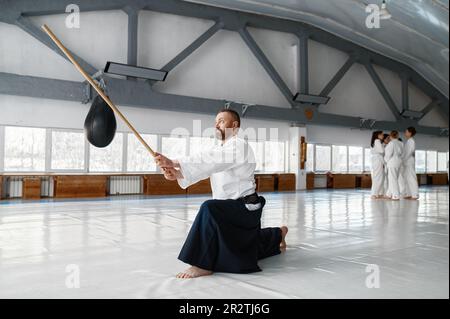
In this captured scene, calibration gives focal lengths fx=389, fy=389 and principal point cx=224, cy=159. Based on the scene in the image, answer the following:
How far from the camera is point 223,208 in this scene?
262 cm

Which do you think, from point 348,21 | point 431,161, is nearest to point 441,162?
point 431,161

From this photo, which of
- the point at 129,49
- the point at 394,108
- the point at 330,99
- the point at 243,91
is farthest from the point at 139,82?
the point at 394,108

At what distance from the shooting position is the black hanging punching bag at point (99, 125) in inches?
137

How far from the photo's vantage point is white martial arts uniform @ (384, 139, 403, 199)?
876 centimetres

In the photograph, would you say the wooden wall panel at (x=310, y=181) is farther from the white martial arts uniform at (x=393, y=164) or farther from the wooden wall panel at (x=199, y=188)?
the white martial arts uniform at (x=393, y=164)

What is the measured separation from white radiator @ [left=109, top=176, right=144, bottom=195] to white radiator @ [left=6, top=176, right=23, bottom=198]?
2.10 m

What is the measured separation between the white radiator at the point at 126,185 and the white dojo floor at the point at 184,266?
14.7ft

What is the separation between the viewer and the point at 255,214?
2.77 m

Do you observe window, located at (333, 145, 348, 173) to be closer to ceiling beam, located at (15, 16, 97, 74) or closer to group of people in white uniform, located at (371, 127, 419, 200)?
group of people in white uniform, located at (371, 127, 419, 200)

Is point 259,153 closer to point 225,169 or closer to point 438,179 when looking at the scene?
point 225,169

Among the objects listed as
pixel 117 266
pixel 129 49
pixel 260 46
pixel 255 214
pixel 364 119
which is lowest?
pixel 117 266

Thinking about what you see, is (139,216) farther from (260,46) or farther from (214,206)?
(260,46)

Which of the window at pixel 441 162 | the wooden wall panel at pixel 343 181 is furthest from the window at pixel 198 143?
the window at pixel 441 162

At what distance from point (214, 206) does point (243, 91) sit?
10.3 m
